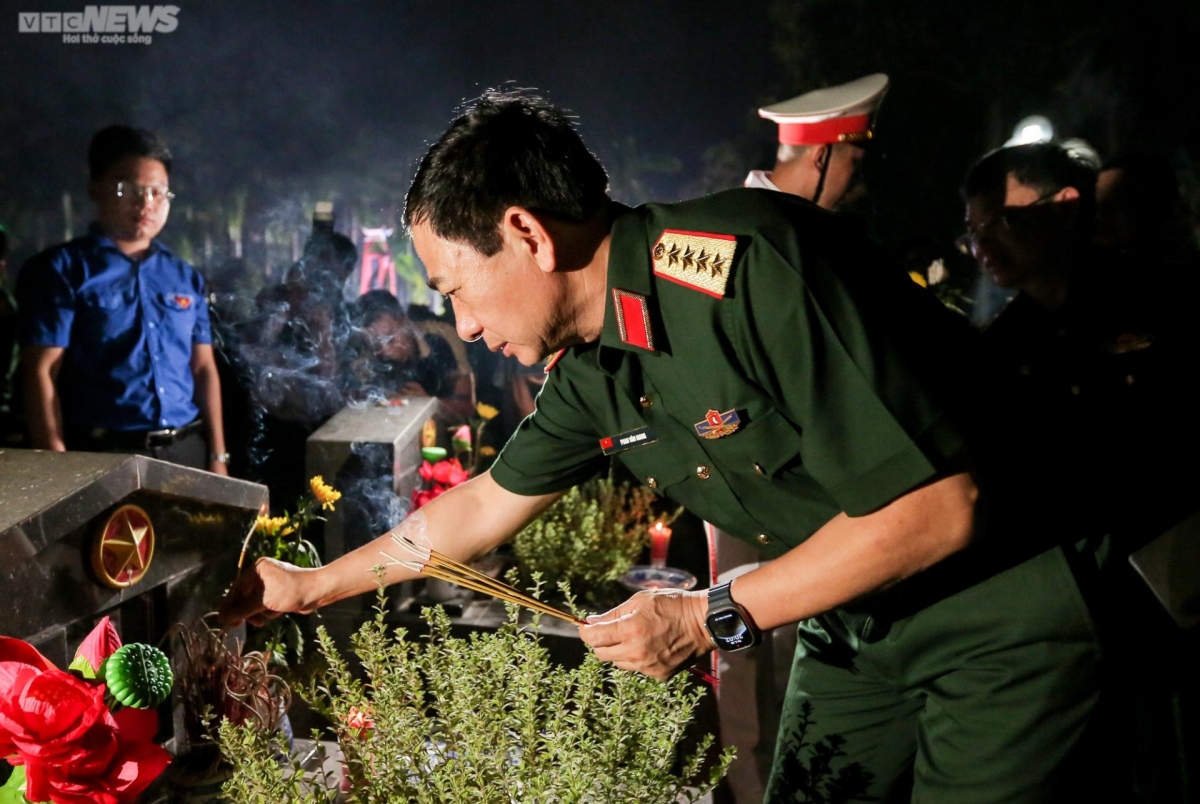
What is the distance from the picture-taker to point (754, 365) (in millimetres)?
1582

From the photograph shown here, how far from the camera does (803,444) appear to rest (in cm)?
151

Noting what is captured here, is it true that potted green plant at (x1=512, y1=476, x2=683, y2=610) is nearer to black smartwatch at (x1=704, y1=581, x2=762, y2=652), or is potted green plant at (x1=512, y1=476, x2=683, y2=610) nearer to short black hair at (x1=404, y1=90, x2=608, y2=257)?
black smartwatch at (x1=704, y1=581, x2=762, y2=652)

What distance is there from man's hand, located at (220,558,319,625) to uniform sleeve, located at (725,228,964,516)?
1.37m

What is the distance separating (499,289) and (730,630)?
0.82 metres

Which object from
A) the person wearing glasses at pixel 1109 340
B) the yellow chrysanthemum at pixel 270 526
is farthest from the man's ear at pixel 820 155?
the yellow chrysanthemum at pixel 270 526

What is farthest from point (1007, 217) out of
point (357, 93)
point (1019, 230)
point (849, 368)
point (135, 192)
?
point (357, 93)

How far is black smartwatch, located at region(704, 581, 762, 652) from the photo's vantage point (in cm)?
158

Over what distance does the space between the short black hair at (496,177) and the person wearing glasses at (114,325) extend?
3655 millimetres

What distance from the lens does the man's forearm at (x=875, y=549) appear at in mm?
1441

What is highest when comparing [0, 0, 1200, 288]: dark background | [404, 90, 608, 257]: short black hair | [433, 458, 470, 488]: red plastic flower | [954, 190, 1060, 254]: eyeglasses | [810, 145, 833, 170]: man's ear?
[0, 0, 1200, 288]: dark background

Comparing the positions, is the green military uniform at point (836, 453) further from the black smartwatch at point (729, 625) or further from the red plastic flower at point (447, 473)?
the red plastic flower at point (447, 473)

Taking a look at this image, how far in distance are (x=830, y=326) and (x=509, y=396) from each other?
5.98 meters

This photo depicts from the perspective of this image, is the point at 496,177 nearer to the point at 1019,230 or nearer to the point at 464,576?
the point at 464,576

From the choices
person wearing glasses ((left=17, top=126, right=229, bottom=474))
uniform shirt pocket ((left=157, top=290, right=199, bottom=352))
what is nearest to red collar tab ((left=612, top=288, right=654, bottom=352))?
person wearing glasses ((left=17, top=126, right=229, bottom=474))
